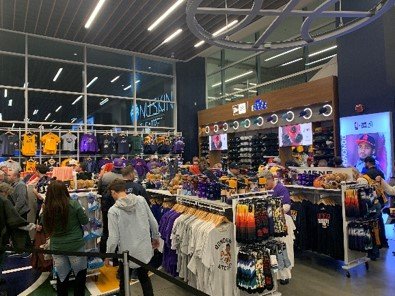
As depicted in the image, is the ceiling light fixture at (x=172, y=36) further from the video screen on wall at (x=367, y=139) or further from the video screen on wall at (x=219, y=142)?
the video screen on wall at (x=367, y=139)

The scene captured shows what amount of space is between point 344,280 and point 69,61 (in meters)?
10.7

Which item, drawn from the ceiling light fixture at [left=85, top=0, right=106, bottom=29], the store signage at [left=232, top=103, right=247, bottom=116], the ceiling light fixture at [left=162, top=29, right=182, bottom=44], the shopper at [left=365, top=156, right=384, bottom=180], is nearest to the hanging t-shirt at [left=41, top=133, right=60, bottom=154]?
the ceiling light fixture at [left=85, top=0, right=106, bottom=29]

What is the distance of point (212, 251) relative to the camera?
11.8ft

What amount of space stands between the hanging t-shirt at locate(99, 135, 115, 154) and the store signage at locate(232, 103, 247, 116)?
14.1ft

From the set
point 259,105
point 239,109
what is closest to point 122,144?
point 239,109

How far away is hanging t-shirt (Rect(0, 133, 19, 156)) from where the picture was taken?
30.8 ft

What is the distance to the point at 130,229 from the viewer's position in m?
3.35

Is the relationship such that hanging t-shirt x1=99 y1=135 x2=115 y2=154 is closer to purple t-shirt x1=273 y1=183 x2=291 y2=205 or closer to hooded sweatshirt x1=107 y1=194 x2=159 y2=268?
purple t-shirt x1=273 y1=183 x2=291 y2=205

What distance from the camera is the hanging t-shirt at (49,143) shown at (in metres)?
10.0

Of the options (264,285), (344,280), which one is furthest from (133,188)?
(344,280)

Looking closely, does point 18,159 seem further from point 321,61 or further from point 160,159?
point 321,61

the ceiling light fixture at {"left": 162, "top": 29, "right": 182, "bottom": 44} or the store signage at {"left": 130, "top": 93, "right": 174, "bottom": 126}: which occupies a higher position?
the ceiling light fixture at {"left": 162, "top": 29, "right": 182, "bottom": 44}

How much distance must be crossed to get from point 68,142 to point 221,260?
8.30 meters

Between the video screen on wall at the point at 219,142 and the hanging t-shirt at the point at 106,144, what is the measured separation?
372 cm
